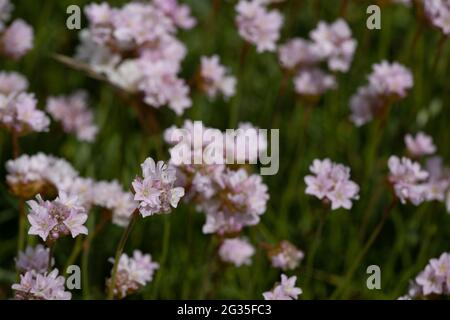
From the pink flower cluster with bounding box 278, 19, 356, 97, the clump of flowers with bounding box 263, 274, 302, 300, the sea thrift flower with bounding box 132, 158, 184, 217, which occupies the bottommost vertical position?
the clump of flowers with bounding box 263, 274, 302, 300

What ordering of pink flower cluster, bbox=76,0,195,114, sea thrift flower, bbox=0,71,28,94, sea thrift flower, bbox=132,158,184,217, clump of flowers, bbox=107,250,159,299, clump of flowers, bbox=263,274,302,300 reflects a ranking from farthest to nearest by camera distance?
sea thrift flower, bbox=0,71,28,94, pink flower cluster, bbox=76,0,195,114, clump of flowers, bbox=107,250,159,299, clump of flowers, bbox=263,274,302,300, sea thrift flower, bbox=132,158,184,217

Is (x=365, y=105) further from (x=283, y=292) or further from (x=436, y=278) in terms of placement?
(x=283, y=292)

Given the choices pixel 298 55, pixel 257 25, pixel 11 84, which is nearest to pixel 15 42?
pixel 11 84

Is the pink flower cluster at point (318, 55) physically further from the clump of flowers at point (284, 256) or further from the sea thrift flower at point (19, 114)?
the sea thrift flower at point (19, 114)

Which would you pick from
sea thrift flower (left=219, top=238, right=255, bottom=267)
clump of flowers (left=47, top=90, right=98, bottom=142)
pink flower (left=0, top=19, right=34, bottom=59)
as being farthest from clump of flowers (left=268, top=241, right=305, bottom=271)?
pink flower (left=0, top=19, right=34, bottom=59)

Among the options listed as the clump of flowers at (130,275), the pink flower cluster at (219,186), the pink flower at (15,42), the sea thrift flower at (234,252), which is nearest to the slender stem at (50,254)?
the clump of flowers at (130,275)

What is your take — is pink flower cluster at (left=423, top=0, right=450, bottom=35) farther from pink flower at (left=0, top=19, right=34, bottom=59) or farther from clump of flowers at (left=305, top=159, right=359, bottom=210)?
pink flower at (left=0, top=19, right=34, bottom=59)
